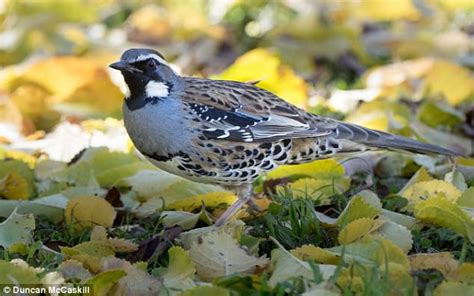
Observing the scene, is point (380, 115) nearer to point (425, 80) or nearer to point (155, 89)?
point (425, 80)

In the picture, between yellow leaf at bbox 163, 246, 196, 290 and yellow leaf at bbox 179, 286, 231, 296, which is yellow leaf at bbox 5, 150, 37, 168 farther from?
yellow leaf at bbox 179, 286, 231, 296

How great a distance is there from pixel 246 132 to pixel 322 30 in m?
4.46

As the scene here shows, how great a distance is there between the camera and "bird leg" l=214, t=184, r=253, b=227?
526cm

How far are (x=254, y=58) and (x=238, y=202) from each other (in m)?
2.72

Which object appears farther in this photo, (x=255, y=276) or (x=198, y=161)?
(x=198, y=161)

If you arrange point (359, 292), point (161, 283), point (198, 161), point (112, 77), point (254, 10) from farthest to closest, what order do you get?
point (254, 10)
point (112, 77)
point (198, 161)
point (161, 283)
point (359, 292)

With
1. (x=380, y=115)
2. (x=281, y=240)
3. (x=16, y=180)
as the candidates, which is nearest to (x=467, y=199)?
(x=281, y=240)

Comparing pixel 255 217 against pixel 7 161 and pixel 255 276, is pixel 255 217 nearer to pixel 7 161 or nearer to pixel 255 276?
pixel 255 276

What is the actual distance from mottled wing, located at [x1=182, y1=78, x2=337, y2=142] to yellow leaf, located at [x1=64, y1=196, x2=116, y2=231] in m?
0.62

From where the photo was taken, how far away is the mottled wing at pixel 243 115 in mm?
5473

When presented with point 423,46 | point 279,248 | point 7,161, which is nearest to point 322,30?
point 423,46

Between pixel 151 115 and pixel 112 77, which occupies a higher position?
pixel 151 115

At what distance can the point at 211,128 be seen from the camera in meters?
5.43

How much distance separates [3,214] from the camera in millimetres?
5492
